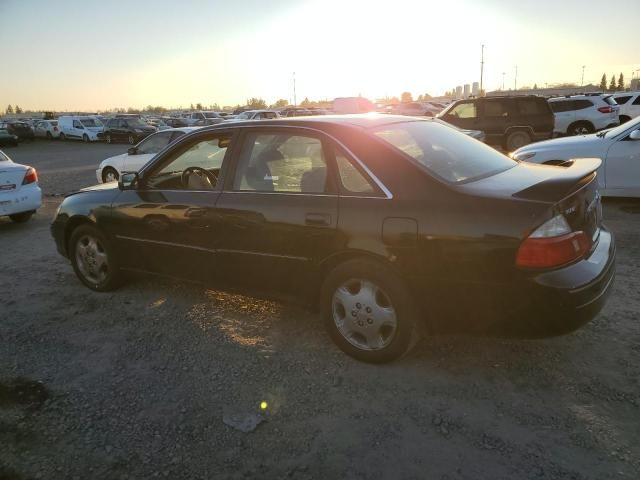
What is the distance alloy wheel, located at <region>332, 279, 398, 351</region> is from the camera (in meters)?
3.17

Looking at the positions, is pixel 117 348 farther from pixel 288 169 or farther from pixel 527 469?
pixel 527 469

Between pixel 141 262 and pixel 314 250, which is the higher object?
pixel 314 250

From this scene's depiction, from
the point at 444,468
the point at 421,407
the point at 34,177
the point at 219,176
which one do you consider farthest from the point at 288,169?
the point at 34,177

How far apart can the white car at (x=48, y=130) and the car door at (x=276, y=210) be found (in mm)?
38820

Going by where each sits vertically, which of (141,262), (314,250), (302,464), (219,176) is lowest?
(302,464)

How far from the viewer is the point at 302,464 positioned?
8.11ft

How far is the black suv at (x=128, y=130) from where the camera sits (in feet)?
99.5

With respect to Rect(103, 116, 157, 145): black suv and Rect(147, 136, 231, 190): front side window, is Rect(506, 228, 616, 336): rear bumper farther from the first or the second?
Rect(103, 116, 157, 145): black suv

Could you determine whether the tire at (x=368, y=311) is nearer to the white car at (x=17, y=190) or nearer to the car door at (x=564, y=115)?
the white car at (x=17, y=190)

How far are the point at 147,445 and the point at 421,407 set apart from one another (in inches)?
61.5

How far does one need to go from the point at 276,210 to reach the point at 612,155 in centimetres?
619

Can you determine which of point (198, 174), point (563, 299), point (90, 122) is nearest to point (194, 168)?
point (198, 174)

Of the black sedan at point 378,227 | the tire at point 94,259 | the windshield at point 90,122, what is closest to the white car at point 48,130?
the windshield at point 90,122

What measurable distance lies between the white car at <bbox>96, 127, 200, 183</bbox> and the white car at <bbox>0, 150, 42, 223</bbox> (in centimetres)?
276
